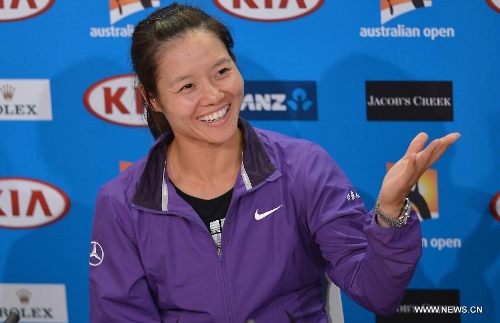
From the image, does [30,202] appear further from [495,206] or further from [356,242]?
[495,206]

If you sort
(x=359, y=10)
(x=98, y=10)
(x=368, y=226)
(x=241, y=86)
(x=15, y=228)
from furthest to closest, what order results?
(x=15, y=228)
(x=98, y=10)
(x=359, y=10)
(x=241, y=86)
(x=368, y=226)

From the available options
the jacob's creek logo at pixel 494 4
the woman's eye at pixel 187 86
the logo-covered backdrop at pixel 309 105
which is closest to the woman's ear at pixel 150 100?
the woman's eye at pixel 187 86

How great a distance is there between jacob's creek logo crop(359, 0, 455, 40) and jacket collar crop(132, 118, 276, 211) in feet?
2.25

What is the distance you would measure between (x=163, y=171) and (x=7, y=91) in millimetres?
1010

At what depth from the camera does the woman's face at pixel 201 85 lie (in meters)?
2.07

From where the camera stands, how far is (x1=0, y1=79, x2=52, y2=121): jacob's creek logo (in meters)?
2.97

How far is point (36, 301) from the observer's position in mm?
3219

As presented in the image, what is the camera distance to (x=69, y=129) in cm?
299

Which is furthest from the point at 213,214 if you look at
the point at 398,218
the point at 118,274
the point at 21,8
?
the point at 21,8

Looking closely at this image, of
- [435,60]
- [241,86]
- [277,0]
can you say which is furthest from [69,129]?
[435,60]

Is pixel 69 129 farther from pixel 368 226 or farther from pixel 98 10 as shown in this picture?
pixel 368 226

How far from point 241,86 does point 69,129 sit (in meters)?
1.07

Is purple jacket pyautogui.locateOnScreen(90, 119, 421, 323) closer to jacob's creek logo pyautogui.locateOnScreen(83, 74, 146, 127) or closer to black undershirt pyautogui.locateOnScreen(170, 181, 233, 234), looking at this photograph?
black undershirt pyautogui.locateOnScreen(170, 181, 233, 234)

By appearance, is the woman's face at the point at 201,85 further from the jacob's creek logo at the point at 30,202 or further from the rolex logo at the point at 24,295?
the rolex logo at the point at 24,295
